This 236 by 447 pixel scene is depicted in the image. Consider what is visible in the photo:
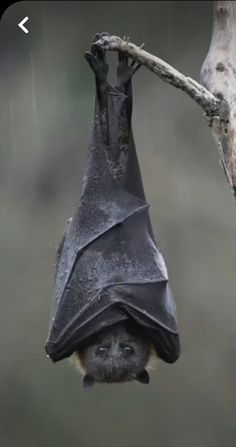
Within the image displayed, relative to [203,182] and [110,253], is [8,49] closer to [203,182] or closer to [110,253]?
[203,182]

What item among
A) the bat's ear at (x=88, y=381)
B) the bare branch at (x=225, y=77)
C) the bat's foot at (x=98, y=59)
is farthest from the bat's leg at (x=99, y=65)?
the bat's ear at (x=88, y=381)

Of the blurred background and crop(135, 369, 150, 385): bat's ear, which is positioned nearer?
crop(135, 369, 150, 385): bat's ear

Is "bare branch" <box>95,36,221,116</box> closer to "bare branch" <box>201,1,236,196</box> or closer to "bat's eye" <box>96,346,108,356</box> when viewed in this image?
"bare branch" <box>201,1,236,196</box>

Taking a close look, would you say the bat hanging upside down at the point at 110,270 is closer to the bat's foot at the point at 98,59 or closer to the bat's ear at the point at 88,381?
the bat's ear at the point at 88,381

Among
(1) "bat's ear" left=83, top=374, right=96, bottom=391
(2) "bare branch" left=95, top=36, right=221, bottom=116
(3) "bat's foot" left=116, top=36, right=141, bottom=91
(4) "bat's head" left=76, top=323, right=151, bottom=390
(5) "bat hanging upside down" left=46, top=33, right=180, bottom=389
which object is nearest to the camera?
(2) "bare branch" left=95, top=36, right=221, bottom=116

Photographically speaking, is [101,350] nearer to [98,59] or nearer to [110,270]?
[110,270]

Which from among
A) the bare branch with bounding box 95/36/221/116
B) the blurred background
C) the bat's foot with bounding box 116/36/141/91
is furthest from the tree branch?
the blurred background

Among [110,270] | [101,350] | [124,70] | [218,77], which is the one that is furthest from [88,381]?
[218,77]
